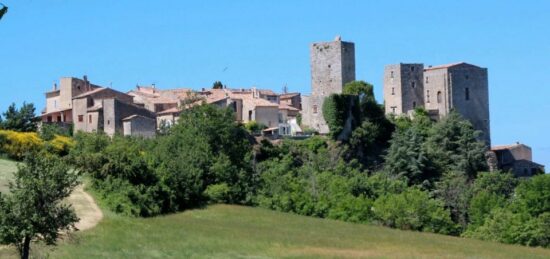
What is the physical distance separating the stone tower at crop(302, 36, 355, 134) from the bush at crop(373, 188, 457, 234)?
23.9m

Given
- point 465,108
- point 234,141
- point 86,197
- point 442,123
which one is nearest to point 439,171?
point 442,123

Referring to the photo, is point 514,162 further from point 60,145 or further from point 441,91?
point 60,145

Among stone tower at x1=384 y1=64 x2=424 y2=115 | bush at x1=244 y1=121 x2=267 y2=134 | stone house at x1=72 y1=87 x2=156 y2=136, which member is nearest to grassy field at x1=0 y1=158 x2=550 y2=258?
stone house at x1=72 y1=87 x2=156 y2=136

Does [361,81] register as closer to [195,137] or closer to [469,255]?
[195,137]

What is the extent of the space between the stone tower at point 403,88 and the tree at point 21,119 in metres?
Result: 27.8

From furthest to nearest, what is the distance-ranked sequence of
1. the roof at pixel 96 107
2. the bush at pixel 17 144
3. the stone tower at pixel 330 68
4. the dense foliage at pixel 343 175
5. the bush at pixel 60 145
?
the stone tower at pixel 330 68 < the roof at pixel 96 107 < the bush at pixel 60 145 < the bush at pixel 17 144 < the dense foliage at pixel 343 175

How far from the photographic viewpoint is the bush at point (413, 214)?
6756cm

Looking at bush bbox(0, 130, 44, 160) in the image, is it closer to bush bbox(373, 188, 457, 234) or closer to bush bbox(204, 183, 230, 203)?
bush bbox(204, 183, 230, 203)

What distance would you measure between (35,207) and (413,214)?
3198 cm

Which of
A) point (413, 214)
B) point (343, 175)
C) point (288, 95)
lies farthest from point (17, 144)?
point (288, 95)

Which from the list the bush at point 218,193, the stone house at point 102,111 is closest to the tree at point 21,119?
the stone house at point 102,111

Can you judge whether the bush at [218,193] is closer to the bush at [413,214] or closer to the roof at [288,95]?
the bush at [413,214]

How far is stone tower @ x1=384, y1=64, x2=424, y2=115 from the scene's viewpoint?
311 feet

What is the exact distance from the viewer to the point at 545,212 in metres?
71.6
